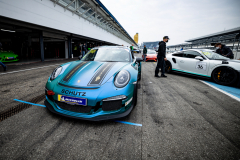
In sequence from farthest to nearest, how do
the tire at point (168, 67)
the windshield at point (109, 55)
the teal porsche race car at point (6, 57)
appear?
the teal porsche race car at point (6, 57)
the tire at point (168, 67)
the windshield at point (109, 55)

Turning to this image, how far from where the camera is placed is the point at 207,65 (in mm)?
4680

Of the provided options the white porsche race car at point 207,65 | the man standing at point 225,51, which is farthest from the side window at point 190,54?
the man standing at point 225,51

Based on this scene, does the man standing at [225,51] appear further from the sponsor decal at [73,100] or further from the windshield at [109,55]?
the sponsor decal at [73,100]

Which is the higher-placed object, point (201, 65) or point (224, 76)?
point (201, 65)

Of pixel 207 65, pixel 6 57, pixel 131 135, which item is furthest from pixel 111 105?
pixel 6 57

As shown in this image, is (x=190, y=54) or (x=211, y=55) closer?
(x=211, y=55)

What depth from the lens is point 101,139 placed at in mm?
1520

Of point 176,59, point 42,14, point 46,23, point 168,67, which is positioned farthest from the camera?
point 46,23

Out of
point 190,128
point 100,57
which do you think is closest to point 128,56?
point 100,57

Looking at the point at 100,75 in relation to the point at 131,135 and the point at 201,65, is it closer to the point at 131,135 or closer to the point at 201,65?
the point at 131,135

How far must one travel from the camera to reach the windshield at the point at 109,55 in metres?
2.95

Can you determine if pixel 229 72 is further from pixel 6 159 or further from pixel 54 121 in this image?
pixel 6 159

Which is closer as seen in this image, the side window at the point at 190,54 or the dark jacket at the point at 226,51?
the side window at the point at 190,54

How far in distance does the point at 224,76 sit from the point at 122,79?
437cm
